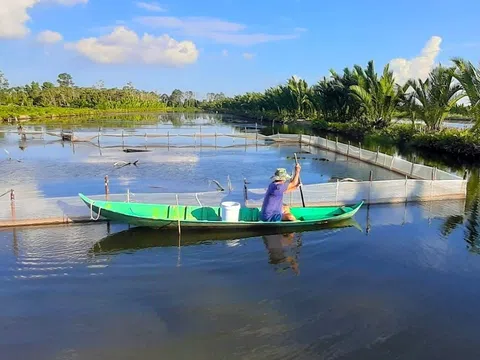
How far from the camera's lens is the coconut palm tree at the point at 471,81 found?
24.0 metres

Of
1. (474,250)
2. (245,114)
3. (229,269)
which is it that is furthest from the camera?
(245,114)

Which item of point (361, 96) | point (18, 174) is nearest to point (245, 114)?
point (361, 96)

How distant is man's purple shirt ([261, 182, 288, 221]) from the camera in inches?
425

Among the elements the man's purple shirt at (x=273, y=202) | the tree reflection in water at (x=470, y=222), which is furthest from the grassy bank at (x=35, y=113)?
the tree reflection in water at (x=470, y=222)

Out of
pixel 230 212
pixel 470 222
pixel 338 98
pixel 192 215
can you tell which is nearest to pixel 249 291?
pixel 230 212

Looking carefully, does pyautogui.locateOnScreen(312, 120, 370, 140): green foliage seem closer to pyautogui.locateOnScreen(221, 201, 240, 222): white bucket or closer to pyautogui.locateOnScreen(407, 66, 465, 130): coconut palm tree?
pyautogui.locateOnScreen(407, 66, 465, 130): coconut palm tree

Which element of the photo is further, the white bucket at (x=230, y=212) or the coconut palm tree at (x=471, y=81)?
the coconut palm tree at (x=471, y=81)

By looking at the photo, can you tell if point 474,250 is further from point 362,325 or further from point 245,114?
point 245,114

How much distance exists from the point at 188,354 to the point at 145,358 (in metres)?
0.59

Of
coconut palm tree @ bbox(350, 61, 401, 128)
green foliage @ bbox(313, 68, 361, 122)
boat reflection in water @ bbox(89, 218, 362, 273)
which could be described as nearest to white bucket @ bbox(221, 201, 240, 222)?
boat reflection in water @ bbox(89, 218, 362, 273)

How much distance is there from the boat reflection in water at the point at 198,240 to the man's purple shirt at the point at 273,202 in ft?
1.76

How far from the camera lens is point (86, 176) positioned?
19.2 meters

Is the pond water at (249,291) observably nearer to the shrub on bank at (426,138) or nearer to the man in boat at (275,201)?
the man in boat at (275,201)

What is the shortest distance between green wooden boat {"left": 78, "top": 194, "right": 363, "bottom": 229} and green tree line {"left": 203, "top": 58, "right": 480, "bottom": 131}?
56.9ft
